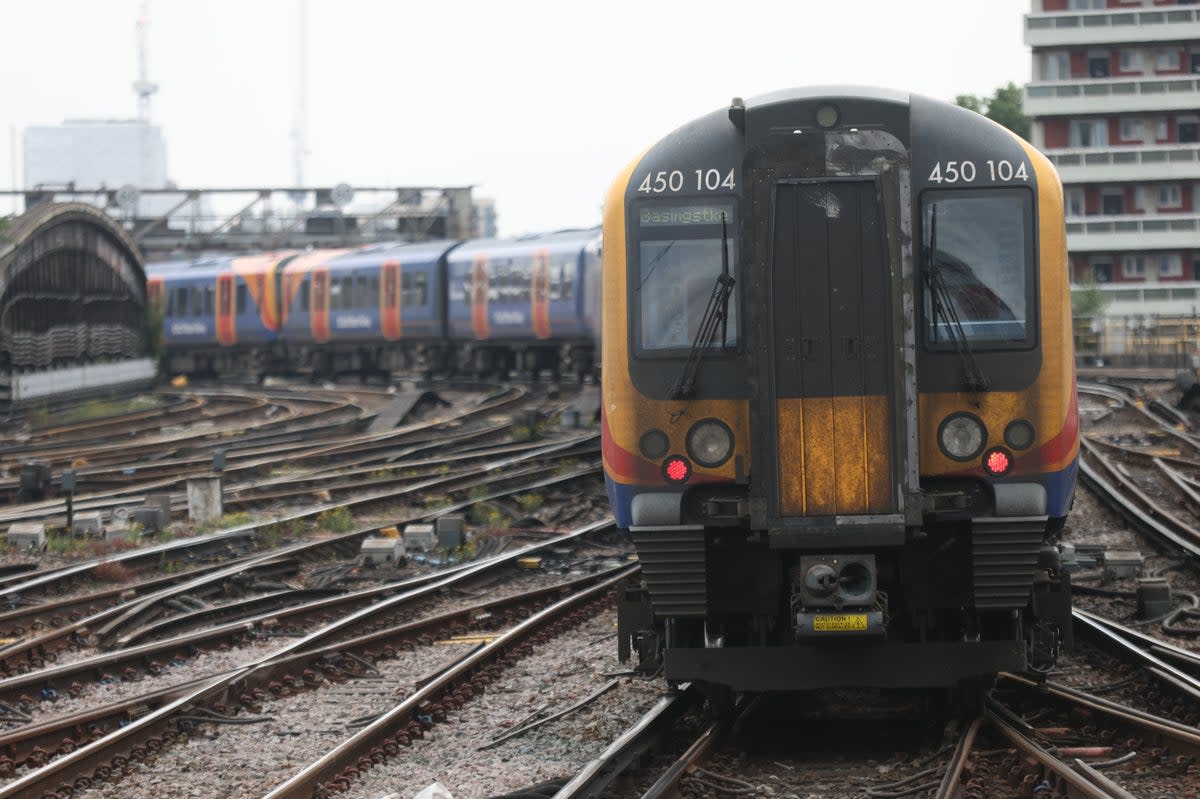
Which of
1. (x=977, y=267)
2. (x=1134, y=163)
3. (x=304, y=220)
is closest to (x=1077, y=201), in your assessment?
(x=1134, y=163)

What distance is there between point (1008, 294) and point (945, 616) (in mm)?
1519

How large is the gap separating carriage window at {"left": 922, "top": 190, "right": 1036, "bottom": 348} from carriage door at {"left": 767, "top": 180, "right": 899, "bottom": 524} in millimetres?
342

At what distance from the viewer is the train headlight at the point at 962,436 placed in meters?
7.57

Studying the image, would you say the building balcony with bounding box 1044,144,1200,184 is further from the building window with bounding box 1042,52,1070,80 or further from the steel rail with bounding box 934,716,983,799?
the steel rail with bounding box 934,716,983,799

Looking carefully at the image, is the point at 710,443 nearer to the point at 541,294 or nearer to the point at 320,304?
the point at 541,294

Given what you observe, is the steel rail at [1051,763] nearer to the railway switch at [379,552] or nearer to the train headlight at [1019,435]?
the train headlight at [1019,435]

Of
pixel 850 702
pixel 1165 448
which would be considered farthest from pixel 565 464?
pixel 850 702

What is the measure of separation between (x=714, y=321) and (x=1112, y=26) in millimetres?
58677

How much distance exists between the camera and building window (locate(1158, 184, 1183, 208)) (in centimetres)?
6212

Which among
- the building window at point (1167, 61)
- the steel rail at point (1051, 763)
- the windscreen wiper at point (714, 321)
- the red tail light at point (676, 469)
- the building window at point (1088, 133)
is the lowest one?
the steel rail at point (1051, 763)

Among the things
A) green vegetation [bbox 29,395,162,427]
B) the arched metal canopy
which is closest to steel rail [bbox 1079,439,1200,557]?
green vegetation [bbox 29,395,162,427]

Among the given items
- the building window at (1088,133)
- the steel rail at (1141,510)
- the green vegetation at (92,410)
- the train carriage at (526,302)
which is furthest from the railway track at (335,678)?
the building window at (1088,133)

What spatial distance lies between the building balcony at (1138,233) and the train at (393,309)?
1053 inches

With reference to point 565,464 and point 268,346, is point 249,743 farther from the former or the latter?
point 268,346
